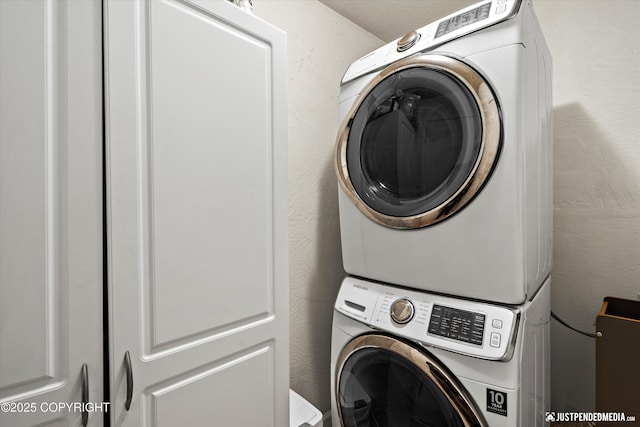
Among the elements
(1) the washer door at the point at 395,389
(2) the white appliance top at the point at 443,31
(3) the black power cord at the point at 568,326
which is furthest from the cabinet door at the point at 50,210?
(3) the black power cord at the point at 568,326

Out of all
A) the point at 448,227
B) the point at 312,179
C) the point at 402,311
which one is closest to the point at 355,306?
the point at 402,311

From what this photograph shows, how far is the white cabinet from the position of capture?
0.58 m

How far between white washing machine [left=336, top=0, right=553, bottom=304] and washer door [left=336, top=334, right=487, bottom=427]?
0.82 ft

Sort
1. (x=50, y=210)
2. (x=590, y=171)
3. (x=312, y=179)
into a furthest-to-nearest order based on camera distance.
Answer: (x=312, y=179) → (x=590, y=171) → (x=50, y=210)

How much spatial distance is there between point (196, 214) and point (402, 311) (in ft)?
2.56

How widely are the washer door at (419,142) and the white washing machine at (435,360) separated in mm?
316

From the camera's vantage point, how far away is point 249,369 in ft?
3.03

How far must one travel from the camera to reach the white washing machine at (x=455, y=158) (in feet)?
3.22

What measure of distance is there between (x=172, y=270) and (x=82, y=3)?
56cm

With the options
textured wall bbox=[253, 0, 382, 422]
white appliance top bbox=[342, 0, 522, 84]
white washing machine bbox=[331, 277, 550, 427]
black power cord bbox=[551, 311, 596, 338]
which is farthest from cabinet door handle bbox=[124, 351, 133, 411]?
black power cord bbox=[551, 311, 596, 338]

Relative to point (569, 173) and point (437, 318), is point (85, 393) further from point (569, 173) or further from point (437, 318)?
point (569, 173)

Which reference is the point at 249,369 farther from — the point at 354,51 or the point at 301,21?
the point at 354,51

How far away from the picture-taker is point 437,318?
1.10 meters

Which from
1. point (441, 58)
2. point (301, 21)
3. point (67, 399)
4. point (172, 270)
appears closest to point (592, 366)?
point (441, 58)
